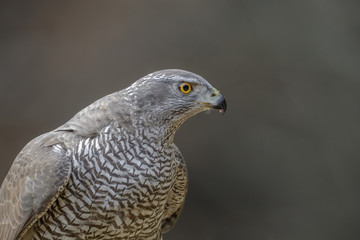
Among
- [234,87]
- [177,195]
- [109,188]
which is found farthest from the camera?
[234,87]

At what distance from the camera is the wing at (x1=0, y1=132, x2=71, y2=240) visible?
7.18 feet

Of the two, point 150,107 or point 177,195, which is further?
point 177,195

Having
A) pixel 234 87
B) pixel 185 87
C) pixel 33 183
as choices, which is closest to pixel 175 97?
pixel 185 87

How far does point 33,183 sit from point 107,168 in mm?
367

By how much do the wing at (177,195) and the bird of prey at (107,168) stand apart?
0.29 m

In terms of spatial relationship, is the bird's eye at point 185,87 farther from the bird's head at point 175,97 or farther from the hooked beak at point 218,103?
the hooked beak at point 218,103

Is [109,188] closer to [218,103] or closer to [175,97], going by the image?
[175,97]

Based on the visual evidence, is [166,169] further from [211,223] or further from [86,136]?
[211,223]

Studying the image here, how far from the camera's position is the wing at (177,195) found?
2736 mm

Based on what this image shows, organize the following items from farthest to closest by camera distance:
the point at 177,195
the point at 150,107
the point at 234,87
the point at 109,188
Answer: the point at 234,87, the point at 177,195, the point at 150,107, the point at 109,188

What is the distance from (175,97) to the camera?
2307 millimetres

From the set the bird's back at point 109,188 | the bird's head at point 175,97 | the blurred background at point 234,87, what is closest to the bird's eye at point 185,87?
the bird's head at point 175,97

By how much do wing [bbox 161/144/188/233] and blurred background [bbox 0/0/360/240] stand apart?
3.47 ft

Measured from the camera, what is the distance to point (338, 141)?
4.20 meters
